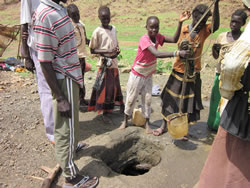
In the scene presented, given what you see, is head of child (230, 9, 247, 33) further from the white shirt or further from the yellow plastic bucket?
the white shirt

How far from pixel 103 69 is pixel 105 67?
5 centimetres

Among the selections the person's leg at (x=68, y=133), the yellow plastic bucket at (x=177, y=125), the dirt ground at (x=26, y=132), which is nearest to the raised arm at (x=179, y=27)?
the yellow plastic bucket at (x=177, y=125)

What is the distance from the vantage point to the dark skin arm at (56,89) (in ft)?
6.56

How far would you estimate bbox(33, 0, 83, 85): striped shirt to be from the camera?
73.9 inches

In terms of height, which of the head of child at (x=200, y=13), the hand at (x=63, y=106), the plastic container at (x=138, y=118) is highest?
the head of child at (x=200, y=13)

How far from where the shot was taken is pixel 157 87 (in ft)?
17.1

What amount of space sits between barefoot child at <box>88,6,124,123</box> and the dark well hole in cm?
66

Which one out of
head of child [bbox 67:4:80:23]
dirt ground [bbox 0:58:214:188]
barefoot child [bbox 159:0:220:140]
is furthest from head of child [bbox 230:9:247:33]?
head of child [bbox 67:4:80:23]

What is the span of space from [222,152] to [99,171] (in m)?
1.42

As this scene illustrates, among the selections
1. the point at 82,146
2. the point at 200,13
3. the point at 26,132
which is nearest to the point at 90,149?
the point at 82,146

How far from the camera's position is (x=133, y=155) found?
3586mm

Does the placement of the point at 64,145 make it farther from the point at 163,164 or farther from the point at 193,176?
the point at 193,176

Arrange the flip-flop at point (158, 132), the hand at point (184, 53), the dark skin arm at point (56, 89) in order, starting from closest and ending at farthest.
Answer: the dark skin arm at point (56, 89) < the hand at point (184, 53) < the flip-flop at point (158, 132)

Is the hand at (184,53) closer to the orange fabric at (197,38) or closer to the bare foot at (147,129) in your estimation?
the orange fabric at (197,38)
